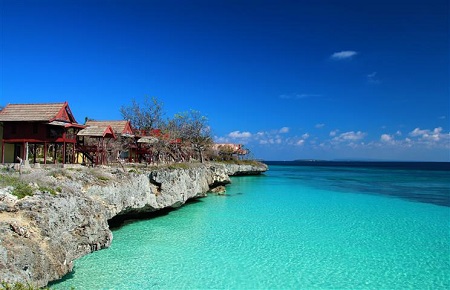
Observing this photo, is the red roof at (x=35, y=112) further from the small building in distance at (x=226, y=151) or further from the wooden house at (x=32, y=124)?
the small building in distance at (x=226, y=151)

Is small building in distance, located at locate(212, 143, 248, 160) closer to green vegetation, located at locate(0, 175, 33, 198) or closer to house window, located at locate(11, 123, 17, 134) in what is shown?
house window, located at locate(11, 123, 17, 134)

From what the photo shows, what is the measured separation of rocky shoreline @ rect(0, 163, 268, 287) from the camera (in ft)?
29.3

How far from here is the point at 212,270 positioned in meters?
12.8

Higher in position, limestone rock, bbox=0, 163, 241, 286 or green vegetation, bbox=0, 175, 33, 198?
green vegetation, bbox=0, 175, 33, 198

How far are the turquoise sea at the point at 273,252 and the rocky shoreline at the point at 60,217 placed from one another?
1064 millimetres

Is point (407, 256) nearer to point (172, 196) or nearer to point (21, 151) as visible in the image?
point (172, 196)

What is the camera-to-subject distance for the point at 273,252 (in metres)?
15.2

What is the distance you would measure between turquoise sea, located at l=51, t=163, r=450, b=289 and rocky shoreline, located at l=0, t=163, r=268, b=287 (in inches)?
41.9

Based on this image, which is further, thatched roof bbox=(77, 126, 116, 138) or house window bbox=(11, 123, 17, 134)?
thatched roof bbox=(77, 126, 116, 138)

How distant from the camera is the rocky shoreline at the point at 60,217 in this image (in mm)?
8922

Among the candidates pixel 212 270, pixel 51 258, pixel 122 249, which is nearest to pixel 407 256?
pixel 212 270

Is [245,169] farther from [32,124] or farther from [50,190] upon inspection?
[50,190]

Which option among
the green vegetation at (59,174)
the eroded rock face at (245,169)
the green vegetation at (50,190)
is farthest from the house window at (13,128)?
the eroded rock face at (245,169)

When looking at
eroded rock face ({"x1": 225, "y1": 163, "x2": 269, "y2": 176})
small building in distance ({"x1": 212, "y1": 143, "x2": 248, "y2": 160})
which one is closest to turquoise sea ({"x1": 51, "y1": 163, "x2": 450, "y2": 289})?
eroded rock face ({"x1": 225, "y1": 163, "x2": 269, "y2": 176})
